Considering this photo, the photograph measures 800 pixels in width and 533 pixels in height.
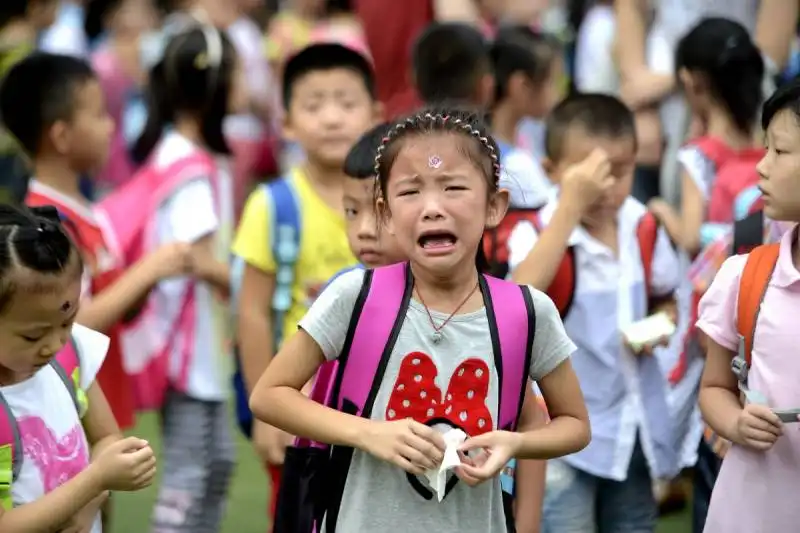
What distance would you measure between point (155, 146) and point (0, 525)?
2595 millimetres

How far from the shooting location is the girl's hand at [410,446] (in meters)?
2.52

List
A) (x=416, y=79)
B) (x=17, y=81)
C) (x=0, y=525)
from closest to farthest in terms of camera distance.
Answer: (x=0, y=525), (x=17, y=81), (x=416, y=79)

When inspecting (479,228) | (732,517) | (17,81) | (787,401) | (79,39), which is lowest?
(732,517)

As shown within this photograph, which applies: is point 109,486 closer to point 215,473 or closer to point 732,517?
point 732,517

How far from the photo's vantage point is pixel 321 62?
426cm

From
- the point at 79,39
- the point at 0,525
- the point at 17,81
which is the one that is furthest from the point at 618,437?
the point at 79,39

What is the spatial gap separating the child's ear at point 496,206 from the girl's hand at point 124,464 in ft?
2.76

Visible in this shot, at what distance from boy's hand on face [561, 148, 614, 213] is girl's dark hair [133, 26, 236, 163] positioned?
5.36 ft

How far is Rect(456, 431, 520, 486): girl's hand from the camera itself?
8.29ft

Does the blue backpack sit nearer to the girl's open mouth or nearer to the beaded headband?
the beaded headband

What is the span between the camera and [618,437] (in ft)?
12.3

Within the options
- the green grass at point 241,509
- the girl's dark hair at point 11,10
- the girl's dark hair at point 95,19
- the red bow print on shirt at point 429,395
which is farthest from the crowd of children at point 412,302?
the girl's dark hair at point 95,19

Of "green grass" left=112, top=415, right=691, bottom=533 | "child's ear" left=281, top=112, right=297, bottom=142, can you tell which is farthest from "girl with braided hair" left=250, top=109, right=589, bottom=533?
"green grass" left=112, top=415, right=691, bottom=533

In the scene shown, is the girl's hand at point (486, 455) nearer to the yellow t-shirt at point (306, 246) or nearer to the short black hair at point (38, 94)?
the yellow t-shirt at point (306, 246)
